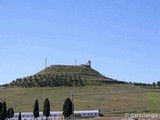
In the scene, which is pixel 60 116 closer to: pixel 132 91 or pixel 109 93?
pixel 109 93

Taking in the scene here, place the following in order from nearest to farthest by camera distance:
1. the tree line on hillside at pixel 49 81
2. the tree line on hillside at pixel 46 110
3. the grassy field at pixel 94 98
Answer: the tree line on hillside at pixel 46 110
the grassy field at pixel 94 98
the tree line on hillside at pixel 49 81

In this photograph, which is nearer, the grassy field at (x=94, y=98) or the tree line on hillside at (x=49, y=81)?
the grassy field at (x=94, y=98)

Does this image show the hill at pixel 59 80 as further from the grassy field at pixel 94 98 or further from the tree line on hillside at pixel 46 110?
the tree line on hillside at pixel 46 110

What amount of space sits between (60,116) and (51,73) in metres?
89.6

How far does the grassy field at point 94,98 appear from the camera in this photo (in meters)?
124

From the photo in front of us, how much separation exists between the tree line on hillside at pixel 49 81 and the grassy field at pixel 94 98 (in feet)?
19.4

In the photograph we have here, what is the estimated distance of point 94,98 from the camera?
14262 centimetres

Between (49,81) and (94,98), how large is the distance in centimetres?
3352

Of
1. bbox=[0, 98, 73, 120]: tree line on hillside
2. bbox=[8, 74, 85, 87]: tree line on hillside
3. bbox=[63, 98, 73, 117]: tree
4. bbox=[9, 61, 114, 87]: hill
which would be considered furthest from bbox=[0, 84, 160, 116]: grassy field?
bbox=[63, 98, 73, 117]: tree

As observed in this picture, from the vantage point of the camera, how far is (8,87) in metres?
174

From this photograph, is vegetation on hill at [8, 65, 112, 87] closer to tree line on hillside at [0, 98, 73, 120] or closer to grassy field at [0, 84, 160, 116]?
grassy field at [0, 84, 160, 116]

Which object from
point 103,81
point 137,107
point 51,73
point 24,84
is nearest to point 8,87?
point 24,84

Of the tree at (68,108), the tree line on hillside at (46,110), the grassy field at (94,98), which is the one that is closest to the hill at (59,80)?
the grassy field at (94,98)

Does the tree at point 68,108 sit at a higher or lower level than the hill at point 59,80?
lower
